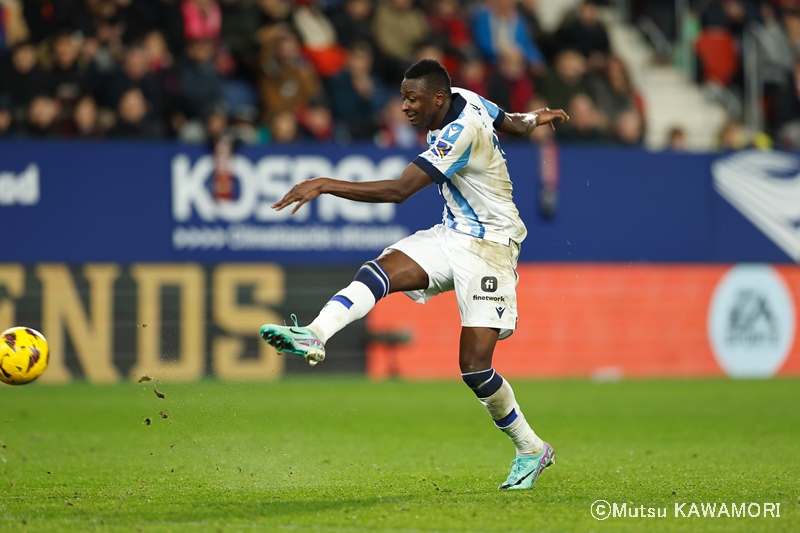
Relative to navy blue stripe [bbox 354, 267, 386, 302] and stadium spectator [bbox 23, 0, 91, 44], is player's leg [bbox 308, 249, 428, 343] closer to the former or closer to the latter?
navy blue stripe [bbox 354, 267, 386, 302]

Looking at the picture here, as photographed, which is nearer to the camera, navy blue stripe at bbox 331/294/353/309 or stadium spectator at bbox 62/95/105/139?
navy blue stripe at bbox 331/294/353/309

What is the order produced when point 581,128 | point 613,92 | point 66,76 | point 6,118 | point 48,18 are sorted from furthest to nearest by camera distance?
point 613,92 < point 581,128 < point 48,18 < point 66,76 < point 6,118

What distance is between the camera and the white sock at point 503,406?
24.6ft

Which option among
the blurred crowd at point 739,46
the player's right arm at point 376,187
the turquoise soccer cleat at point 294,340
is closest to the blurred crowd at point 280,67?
the blurred crowd at point 739,46

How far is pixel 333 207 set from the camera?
15.5 metres

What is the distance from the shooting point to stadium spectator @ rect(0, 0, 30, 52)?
51.8ft

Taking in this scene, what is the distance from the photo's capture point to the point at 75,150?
14.9 metres

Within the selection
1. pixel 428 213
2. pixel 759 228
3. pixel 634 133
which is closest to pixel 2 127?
pixel 428 213

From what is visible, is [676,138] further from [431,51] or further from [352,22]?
[352,22]

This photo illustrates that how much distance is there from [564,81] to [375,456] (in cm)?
960

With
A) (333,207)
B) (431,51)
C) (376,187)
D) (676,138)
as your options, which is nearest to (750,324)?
(676,138)

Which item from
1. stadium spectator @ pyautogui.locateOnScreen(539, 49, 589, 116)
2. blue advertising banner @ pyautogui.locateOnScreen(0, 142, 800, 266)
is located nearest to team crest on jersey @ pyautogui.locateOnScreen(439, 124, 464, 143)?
blue advertising banner @ pyautogui.locateOnScreen(0, 142, 800, 266)

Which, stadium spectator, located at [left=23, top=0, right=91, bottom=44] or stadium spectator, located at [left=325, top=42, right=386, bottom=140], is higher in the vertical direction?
stadium spectator, located at [left=23, top=0, right=91, bottom=44]

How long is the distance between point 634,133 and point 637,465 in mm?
9328
